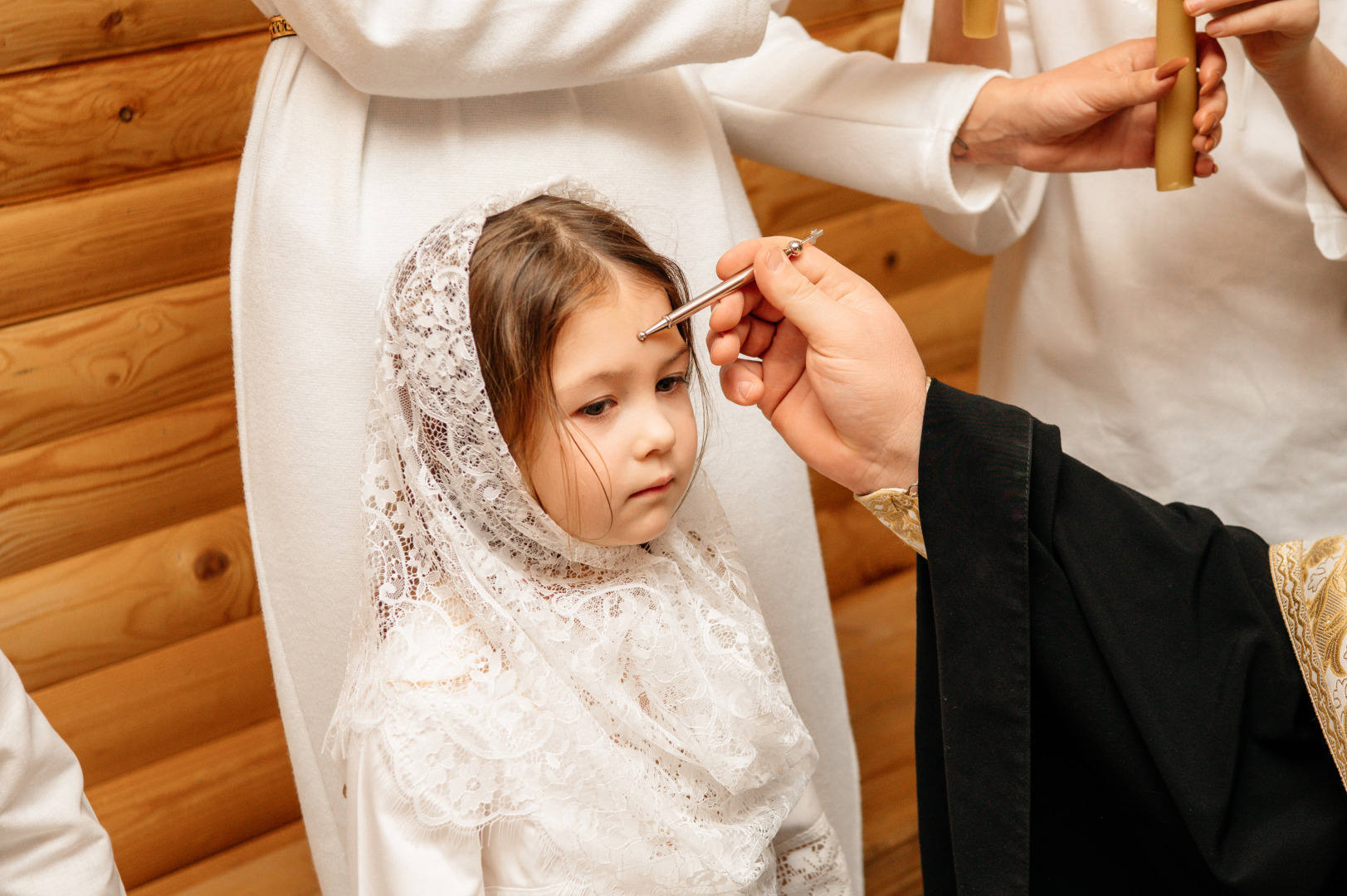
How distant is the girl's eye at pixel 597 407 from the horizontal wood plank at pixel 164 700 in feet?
3.11

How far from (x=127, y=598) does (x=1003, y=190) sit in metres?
1.28

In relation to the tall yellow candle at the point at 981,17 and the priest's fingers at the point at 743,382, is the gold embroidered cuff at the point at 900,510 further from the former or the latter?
the tall yellow candle at the point at 981,17

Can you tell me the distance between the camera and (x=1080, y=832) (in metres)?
1.01

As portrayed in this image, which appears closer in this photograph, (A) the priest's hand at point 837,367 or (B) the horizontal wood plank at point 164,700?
(A) the priest's hand at point 837,367

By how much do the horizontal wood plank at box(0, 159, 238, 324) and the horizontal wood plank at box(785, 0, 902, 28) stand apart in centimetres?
101

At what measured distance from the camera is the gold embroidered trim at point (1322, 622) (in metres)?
0.88

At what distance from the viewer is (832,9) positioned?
2.04 metres

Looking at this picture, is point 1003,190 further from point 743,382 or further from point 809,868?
point 809,868

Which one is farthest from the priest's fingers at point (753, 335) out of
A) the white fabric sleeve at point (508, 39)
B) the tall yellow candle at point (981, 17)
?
the tall yellow candle at point (981, 17)

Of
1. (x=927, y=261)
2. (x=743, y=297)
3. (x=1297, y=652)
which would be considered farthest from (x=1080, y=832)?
(x=927, y=261)

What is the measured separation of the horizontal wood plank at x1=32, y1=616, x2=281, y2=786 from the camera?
1578 mm

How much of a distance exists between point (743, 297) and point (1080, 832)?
56 centimetres

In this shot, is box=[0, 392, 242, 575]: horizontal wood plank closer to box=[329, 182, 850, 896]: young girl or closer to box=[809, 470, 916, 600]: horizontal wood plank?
box=[329, 182, 850, 896]: young girl

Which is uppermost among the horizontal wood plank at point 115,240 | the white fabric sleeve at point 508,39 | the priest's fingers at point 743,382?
the white fabric sleeve at point 508,39
